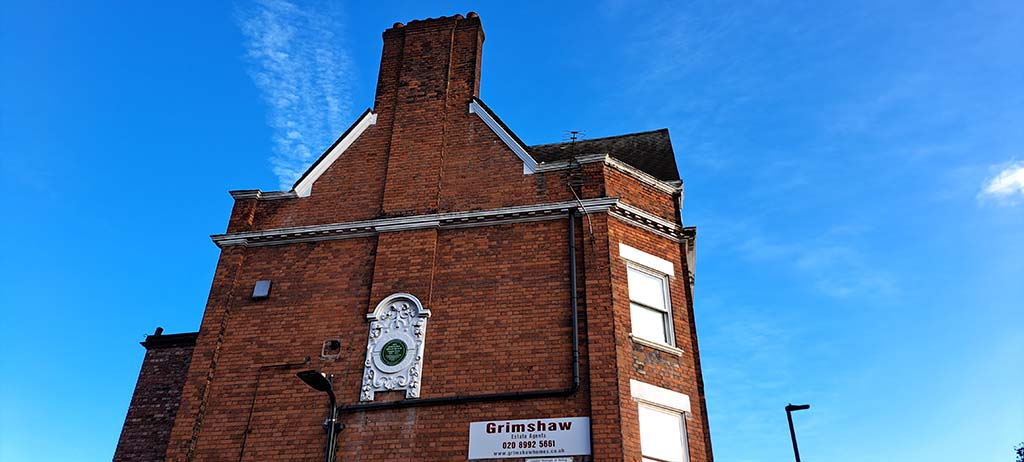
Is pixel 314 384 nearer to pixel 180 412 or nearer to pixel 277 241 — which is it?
pixel 180 412

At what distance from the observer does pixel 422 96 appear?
747 inches

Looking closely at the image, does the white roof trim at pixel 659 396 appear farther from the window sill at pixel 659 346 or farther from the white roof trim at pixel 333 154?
the white roof trim at pixel 333 154

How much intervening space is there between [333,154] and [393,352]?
607 centimetres

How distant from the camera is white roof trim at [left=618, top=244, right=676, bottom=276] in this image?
15625mm

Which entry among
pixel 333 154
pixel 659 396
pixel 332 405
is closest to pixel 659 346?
pixel 659 396

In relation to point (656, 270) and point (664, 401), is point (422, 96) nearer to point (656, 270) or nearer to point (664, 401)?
point (656, 270)

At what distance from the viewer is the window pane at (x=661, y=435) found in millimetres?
13430

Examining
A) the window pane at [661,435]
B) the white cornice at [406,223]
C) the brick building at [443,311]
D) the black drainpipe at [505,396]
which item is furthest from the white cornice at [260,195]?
the window pane at [661,435]

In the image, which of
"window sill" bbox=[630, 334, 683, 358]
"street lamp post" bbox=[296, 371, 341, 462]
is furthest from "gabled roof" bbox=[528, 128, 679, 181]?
"street lamp post" bbox=[296, 371, 341, 462]

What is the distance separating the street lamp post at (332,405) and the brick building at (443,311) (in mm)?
263

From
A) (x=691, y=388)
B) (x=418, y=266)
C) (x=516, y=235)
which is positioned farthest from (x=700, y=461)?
(x=418, y=266)

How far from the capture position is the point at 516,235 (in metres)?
16.1

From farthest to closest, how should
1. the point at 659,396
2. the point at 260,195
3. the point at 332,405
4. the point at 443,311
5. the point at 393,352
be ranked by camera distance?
1. the point at 260,195
2. the point at 443,311
3. the point at 393,352
4. the point at 659,396
5. the point at 332,405

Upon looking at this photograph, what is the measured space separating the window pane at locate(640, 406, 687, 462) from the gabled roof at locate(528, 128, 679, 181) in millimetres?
6417
